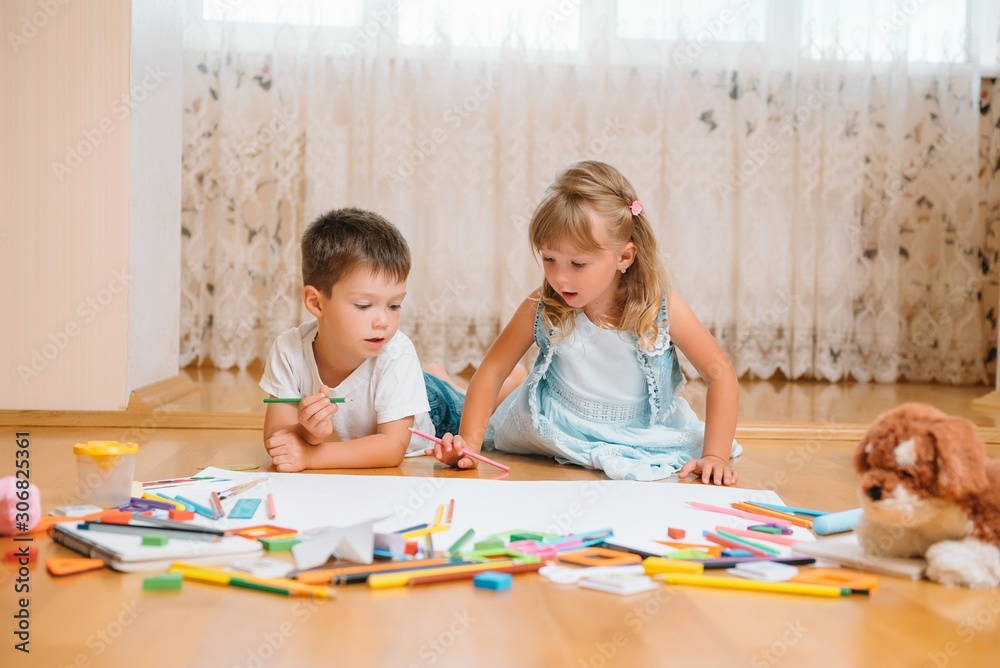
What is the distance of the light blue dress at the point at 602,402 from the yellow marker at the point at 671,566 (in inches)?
25.1

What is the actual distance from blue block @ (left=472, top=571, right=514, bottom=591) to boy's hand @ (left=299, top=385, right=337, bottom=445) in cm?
58

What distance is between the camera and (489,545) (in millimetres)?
945

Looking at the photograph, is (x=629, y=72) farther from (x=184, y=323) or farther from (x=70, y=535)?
(x=70, y=535)

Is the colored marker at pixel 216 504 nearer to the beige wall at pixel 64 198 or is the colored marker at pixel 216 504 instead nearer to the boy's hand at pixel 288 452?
the boy's hand at pixel 288 452

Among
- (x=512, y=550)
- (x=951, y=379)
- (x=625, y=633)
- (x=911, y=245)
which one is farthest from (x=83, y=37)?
(x=951, y=379)

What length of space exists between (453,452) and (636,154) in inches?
62.2

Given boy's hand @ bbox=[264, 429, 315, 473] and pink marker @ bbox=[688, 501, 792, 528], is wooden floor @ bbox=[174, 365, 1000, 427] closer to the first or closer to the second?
boy's hand @ bbox=[264, 429, 315, 473]

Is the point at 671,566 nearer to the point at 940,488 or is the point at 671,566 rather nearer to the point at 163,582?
the point at 940,488
